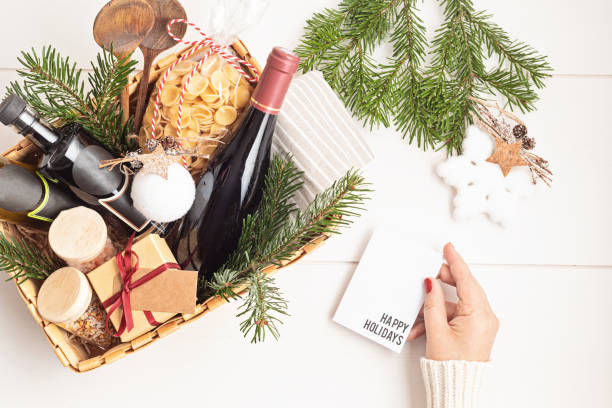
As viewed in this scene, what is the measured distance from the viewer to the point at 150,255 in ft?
2.02

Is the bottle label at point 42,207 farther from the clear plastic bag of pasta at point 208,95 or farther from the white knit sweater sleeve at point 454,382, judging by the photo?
the white knit sweater sleeve at point 454,382

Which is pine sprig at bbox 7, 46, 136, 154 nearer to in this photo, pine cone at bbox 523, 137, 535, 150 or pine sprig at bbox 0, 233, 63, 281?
pine sprig at bbox 0, 233, 63, 281

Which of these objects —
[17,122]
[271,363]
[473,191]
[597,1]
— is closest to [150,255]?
[17,122]

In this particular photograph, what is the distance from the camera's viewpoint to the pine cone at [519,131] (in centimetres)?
85

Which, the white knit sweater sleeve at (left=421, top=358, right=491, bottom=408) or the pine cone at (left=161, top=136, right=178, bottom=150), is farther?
the white knit sweater sleeve at (left=421, top=358, right=491, bottom=408)

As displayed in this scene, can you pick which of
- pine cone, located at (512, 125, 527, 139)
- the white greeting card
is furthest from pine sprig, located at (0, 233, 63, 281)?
pine cone, located at (512, 125, 527, 139)

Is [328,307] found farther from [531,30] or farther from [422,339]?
[531,30]

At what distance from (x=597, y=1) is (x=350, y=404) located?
0.93m

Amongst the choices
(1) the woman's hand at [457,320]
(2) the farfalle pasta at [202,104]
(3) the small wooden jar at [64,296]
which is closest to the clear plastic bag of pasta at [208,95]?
(2) the farfalle pasta at [202,104]

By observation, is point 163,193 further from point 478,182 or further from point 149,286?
point 478,182

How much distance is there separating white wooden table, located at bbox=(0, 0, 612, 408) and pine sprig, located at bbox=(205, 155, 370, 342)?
18 cm

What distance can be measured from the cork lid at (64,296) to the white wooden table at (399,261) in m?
0.25

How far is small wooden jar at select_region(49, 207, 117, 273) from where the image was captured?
0.58 meters

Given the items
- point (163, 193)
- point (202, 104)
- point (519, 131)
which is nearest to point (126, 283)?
point (163, 193)
